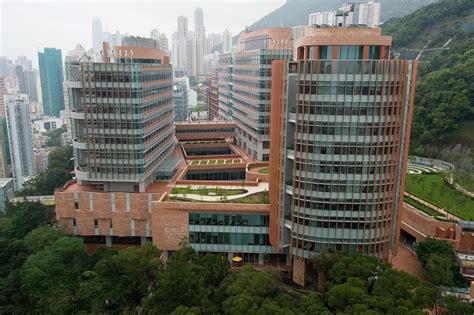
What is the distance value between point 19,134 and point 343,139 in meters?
106

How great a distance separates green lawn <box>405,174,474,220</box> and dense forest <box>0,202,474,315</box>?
10.5 metres

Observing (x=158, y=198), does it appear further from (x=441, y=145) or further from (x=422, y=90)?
(x=422, y=90)

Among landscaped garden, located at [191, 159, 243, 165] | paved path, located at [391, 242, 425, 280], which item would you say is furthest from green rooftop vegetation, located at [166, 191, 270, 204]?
landscaped garden, located at [191, 159, 243, 165]

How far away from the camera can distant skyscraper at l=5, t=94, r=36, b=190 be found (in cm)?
10938

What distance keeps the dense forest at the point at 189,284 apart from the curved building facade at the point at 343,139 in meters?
4.32

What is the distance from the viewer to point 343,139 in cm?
3869

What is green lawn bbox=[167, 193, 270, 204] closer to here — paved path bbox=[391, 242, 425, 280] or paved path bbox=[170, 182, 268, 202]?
paved path bbox=[170, 182, 268, 202]

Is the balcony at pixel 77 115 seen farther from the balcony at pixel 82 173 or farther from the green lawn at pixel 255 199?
the green lawn at pixel 255 199

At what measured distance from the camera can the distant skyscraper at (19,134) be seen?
359ft

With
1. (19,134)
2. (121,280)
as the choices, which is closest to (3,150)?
(19,134)

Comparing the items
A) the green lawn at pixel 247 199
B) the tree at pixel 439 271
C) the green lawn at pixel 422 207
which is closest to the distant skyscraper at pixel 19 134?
the green lawn at pixel 247 199

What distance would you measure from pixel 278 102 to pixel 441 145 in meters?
53.6

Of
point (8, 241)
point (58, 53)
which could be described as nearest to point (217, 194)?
point (8, 241)

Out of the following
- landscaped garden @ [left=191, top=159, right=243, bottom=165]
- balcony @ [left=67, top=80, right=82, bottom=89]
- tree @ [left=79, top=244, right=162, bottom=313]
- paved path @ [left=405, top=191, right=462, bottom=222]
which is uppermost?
balcony @ [left=67, top=80, right=82, bottom=89]
